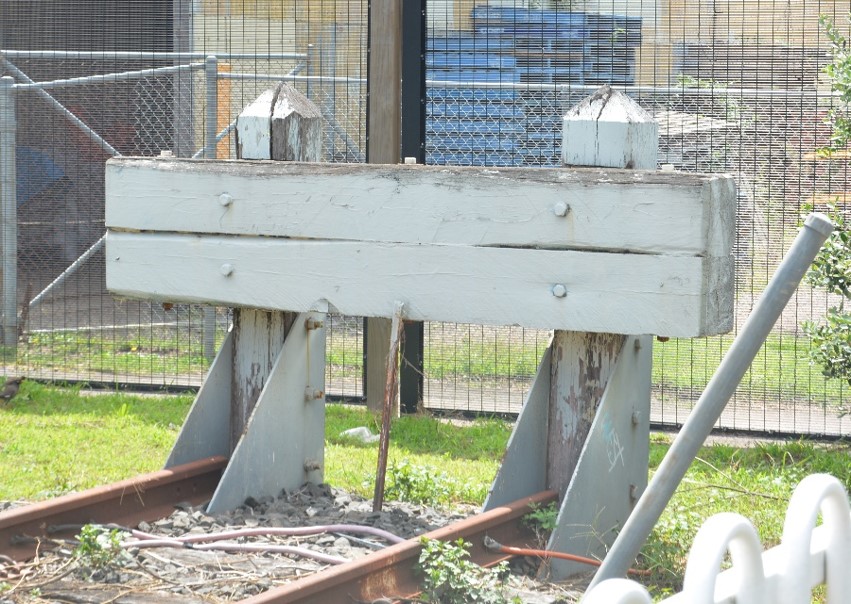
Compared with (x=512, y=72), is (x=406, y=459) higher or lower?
lower

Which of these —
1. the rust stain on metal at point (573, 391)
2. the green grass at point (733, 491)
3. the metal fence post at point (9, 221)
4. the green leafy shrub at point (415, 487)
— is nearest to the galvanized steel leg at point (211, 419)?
the green leafy shrub at point (415, 487)

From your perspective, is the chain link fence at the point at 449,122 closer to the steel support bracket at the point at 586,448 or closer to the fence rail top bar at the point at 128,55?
the fence rail top bar at the point at 128,55

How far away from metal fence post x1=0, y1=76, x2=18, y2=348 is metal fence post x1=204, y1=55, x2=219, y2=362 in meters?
1.43

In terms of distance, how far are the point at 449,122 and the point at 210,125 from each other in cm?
191

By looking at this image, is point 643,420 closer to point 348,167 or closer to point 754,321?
point 348,167

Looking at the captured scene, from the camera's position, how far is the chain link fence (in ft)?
23.0

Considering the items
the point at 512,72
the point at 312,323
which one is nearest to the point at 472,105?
the point at 512,72

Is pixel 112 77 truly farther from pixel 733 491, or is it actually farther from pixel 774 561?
pixel 774 561

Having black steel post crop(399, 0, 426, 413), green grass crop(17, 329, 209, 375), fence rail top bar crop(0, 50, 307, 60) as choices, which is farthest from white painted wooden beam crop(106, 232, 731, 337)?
green grass crop(17, 329, 209, 375)

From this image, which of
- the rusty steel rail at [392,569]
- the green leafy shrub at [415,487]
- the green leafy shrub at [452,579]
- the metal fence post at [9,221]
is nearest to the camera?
the rusty steel rail at [392,569]

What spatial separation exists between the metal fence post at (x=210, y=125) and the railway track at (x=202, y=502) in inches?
143

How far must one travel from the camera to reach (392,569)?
362cm

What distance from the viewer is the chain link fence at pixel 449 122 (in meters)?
7.01

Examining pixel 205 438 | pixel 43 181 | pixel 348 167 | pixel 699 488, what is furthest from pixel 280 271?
pixel 43 181
